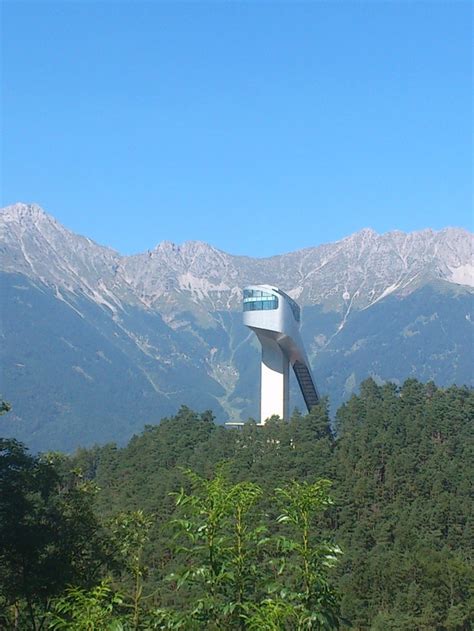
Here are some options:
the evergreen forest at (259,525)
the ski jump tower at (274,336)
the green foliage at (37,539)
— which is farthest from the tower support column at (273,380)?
the green foliage at (37,539)

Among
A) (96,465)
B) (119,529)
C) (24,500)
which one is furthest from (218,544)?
(96,465)

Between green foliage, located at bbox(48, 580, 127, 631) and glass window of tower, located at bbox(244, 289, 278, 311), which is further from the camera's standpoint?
glass window of tower, located at bbox(244, 289, 278, 311)

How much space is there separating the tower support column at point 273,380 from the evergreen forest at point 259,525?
2.34m

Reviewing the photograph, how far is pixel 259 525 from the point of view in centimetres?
1284

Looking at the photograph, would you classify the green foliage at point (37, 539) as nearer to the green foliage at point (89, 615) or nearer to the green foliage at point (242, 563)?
the green foliage at point (89, 615)

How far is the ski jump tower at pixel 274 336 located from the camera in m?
64.1

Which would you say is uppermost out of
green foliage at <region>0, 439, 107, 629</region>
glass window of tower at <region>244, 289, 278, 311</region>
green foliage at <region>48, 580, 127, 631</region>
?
glass window of tower at <region>244, 289, 278, 311</region>

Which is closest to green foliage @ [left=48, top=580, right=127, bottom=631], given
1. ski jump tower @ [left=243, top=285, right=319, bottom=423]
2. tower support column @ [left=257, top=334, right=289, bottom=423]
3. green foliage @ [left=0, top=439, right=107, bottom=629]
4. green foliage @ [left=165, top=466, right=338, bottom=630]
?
green foliage @ [left=165, top=466, right=338, bottom=630]

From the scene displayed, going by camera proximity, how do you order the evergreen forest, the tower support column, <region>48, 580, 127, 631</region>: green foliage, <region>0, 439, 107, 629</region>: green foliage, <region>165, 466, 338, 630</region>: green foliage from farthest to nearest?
1. the tower support column
2. <region>0, 439, 107, 629</region>: green foliage
3. the evergreen forest
4. <region>165, 466, 338, 630</region>: green foliage
5. <region>48, 580, 127, 631</region>: green foliage

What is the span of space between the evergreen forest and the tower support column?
7.69ft

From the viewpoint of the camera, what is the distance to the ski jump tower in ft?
210

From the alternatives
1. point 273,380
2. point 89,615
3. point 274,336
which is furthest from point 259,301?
point 89,615

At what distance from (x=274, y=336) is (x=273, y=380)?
3322 mm

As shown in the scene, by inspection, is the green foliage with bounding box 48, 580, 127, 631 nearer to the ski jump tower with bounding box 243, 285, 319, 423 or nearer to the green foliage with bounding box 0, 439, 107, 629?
the green foliage with bounding box 0, 439, 107, 629
